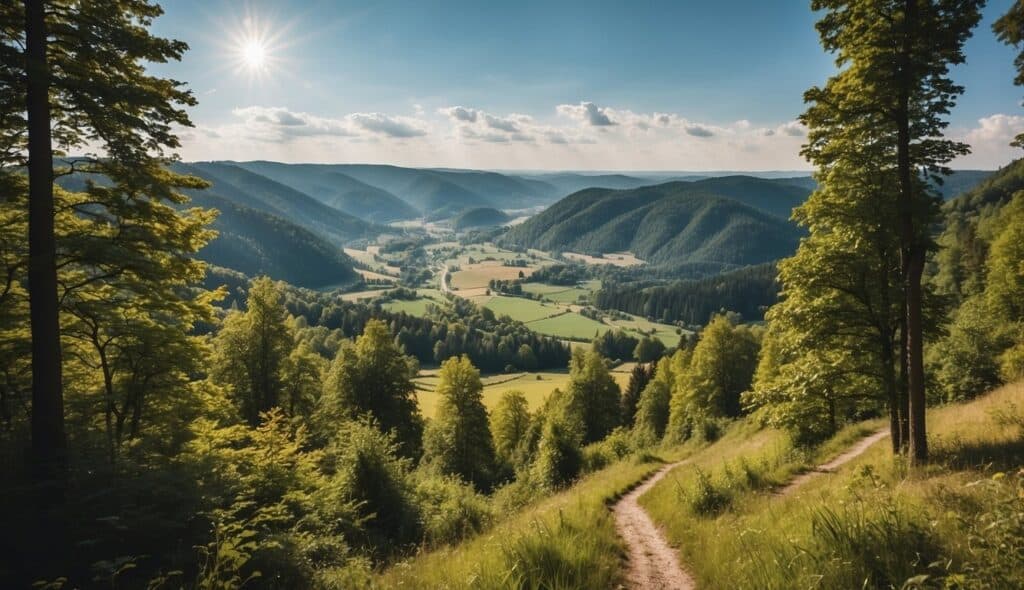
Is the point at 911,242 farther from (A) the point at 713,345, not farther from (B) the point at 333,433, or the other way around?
(A) the point at 713,345

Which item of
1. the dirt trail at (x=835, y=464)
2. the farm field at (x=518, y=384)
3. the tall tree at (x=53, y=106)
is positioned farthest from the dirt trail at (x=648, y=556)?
the farm field at (x=518, y=384)

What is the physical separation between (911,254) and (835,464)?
9563mm

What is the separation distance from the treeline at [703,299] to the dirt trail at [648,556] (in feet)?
496

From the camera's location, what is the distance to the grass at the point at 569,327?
128250mm

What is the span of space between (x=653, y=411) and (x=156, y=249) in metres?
46.6

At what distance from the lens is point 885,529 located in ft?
17.3

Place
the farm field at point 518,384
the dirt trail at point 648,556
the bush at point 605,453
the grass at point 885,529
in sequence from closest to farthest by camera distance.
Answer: the grass at point 885,529 → the dirt trail at point 648,556 → the bush at point 605,453 → the farm field at point 518,384

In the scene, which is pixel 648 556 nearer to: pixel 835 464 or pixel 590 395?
pixel 835 464

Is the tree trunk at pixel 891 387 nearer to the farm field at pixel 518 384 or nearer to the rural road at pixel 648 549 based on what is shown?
the rural road at pixel 648 549

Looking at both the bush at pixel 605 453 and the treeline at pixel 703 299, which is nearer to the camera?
the bush at pixel 605 453

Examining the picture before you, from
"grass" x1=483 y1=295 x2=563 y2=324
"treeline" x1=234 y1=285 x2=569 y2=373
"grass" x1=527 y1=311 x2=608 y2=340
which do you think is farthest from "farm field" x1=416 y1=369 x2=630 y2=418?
"grass" x1=483 y1=295 x2=563 y2=324

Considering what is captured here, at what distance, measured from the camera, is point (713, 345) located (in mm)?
42312

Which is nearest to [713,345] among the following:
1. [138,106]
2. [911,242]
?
[911,242]

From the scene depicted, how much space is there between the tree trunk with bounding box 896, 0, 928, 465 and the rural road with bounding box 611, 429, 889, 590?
4.15m
